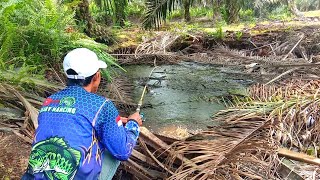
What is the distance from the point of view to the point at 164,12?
7.49 meters

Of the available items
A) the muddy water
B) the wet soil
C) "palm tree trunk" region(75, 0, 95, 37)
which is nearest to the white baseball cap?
the wet soil

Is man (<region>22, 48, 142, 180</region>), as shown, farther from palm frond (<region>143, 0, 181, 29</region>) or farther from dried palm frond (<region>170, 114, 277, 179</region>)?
palm frond (<region>143, 0, 181, 29</region>)

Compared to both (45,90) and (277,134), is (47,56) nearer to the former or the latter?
(45,90)

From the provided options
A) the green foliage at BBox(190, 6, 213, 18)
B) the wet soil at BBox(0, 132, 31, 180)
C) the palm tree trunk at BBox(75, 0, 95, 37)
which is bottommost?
the green foliage at BBox(190, 6, 213, 18)

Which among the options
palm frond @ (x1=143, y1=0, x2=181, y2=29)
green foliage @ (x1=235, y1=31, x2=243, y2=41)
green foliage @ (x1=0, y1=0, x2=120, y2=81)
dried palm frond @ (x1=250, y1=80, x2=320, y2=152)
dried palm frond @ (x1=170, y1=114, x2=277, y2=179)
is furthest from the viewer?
green foliage @ (x1=235, y1=31, x2=243, y2=41)

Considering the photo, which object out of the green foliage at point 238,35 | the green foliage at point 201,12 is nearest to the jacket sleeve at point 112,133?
the green foliage at point 238,35

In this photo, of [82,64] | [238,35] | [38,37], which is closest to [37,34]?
[38,37]

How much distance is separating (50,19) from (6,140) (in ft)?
8.63

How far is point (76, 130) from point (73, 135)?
0.03m

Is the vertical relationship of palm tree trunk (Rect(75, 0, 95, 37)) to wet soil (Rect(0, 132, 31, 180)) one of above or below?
above

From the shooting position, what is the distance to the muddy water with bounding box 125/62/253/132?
4.49 metres

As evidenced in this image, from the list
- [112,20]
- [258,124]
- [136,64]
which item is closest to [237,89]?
[258,124]

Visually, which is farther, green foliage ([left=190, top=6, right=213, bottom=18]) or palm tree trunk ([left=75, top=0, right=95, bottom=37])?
green foliage ([left=190, top=6, right=213, bottom=18])

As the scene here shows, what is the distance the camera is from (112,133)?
8.42 feet
